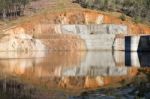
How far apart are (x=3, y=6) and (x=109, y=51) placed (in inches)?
1383

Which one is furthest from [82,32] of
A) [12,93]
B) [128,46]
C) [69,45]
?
[12,93]

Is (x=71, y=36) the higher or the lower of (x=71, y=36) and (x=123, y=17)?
the lower

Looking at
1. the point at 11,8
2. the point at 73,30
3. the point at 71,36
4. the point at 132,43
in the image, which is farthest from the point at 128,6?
the point at 11,8

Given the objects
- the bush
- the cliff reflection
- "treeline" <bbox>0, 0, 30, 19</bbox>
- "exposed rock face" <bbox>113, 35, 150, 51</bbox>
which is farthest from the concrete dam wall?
"treeline" <bbox>0, 0, 30, 19</bbox>

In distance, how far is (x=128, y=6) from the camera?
138875 mm

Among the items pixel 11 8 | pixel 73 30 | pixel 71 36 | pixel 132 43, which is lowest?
pixel 132 43

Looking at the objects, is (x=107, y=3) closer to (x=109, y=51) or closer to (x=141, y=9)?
(x=141, y=9)

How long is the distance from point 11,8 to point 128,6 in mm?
40450

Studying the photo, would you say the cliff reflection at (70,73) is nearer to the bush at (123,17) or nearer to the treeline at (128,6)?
the bush at (123,17)

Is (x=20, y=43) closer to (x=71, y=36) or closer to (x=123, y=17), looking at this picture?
(x=71, y=36)

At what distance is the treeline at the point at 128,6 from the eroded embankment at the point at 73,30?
6346mm

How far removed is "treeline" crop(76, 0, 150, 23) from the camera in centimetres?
13188

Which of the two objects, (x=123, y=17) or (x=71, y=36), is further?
(x=123, y=17)

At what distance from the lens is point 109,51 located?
122312 millimetres
